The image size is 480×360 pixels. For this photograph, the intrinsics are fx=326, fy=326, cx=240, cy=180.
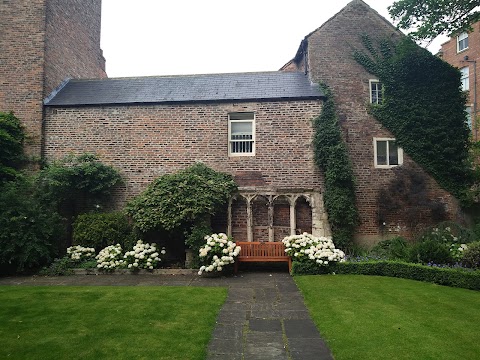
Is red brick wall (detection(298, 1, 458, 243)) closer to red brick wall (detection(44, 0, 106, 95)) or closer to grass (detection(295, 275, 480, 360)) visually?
grass (detection(295, 275, 480, 360))

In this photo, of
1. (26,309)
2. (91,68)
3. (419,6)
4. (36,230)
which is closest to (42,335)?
(26,309)

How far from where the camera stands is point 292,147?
12.7 meters

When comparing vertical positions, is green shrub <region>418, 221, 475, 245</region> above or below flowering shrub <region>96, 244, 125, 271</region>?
above

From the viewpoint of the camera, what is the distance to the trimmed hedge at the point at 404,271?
26.7 ft

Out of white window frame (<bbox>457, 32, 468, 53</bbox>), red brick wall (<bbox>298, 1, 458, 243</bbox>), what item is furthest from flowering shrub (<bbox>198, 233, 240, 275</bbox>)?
white window frame (<bbox>457, 32, 468, 53</bbox>)

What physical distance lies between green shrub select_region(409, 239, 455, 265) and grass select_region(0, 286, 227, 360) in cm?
585

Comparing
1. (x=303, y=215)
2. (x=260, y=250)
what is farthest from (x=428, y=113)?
(x=260, y=250)

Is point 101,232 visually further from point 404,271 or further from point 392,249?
point 392,249

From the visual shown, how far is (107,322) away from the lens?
223 inches

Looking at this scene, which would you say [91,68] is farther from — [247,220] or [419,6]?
[419,6]

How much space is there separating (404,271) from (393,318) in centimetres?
377

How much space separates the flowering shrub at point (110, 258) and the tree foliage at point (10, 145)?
15.5 ft

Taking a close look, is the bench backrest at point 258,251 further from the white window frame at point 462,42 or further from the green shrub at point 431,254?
the white window frame at point 462,42

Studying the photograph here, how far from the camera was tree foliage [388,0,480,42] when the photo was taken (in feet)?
38.1
